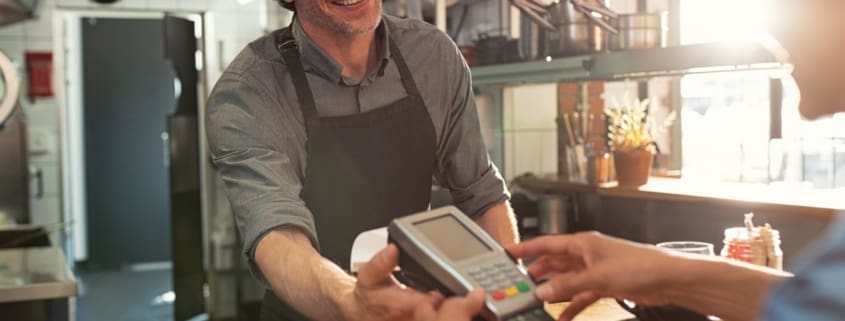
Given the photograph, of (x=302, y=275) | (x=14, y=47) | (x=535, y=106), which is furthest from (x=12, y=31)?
(x=302, y=275)

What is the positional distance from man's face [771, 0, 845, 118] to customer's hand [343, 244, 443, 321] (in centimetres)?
43

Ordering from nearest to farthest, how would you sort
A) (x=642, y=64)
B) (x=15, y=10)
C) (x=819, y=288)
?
(x=819, y=288) → (x=642, y=64) → (x=15, y=10)

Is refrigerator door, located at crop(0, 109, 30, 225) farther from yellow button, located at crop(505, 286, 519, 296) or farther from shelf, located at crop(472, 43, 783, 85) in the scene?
yellow button, located at crop(505, 286, 519, 296)

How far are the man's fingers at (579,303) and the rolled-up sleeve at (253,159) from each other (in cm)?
40

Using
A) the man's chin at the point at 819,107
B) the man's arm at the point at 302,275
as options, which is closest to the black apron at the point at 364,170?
the man's arm at the point at 302,275

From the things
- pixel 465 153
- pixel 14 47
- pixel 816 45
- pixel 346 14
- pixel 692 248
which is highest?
pixel 14 47

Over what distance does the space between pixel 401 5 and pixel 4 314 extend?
87.6 inches

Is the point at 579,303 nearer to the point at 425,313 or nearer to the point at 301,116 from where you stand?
the point at 425,313

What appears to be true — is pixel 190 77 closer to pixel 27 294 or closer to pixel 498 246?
pixel 27 294

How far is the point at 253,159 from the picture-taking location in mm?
1352

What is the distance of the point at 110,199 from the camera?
6.56 meters

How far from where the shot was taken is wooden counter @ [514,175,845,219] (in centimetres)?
211

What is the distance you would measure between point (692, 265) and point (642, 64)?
1344mm

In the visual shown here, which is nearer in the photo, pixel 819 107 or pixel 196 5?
pixel 819 107
